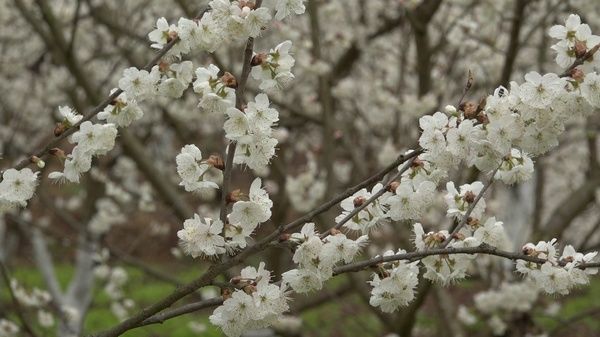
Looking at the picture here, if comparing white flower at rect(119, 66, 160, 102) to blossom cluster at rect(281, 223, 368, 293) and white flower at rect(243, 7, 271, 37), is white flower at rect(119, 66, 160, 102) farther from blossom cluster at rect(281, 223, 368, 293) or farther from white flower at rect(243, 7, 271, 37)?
blossom cluster at rect(281, 223, 368, 293)

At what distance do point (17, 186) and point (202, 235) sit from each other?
2.01 feet

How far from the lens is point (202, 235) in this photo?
2064 mm

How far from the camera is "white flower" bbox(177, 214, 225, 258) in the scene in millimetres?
2053

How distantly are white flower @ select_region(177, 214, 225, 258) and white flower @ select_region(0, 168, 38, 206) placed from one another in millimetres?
518

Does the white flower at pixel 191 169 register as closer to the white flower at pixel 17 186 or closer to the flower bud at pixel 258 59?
the flower bud at pixel 258 59

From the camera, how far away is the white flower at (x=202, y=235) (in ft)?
6.73

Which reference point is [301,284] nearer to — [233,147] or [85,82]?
[233,147]

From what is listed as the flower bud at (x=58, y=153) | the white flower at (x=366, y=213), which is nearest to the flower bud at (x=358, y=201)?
the white flower at (x=366, y=213)

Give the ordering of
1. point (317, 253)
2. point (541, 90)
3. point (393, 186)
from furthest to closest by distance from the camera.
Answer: point (393, 186), point (317, 253), point (541, 90)

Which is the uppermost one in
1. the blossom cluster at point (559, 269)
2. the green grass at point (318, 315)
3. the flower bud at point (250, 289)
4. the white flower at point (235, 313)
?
the green grass at point (318, 315)

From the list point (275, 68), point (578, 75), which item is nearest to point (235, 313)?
point (275, 68)

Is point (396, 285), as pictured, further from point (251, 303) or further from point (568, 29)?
point (568, 29)

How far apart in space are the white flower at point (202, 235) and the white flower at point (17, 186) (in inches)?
20.4

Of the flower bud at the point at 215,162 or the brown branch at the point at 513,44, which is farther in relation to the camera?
A: the brown branch at the point at 513,44
